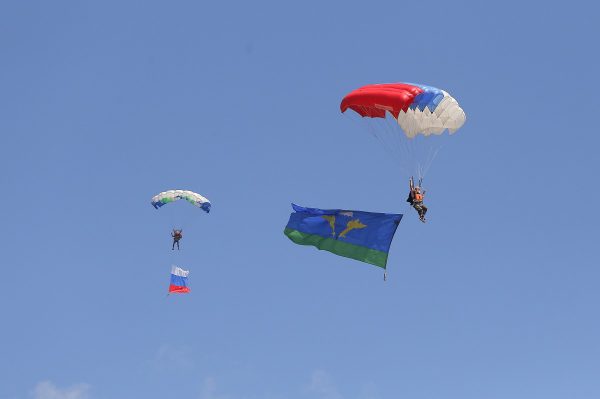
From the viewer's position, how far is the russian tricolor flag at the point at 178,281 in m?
64.5

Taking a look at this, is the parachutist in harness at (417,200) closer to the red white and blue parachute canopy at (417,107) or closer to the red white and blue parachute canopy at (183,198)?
the red white and blue parachute canopy at (417,107)

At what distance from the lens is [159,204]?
64438 millimetres

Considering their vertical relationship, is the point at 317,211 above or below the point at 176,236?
below

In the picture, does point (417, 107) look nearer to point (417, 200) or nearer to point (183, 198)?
point (417, 200)

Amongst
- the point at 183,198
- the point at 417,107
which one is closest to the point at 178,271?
the point at 183,198

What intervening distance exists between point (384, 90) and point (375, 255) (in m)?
6.90

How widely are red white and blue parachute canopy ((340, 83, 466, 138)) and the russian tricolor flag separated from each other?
25827 mm

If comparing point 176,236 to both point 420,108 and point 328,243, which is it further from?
point 420,108

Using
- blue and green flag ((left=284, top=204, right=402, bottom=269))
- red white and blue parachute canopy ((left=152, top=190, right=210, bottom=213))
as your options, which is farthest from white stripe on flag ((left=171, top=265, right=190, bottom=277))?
blue and green flag ((left=284, top=204, right=402, bottom=269))

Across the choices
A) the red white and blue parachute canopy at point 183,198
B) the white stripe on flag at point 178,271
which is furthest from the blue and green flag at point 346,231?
the white stripe on flag at point 178,271

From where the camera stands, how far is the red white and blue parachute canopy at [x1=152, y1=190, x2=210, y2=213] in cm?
6406

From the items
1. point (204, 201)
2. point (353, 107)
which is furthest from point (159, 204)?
point (353, 107)

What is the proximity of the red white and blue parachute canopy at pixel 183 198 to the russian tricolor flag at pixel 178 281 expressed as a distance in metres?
4.29

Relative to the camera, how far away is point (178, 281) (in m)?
65.1
